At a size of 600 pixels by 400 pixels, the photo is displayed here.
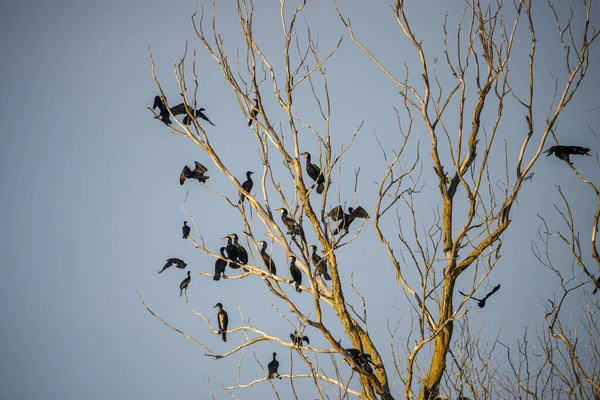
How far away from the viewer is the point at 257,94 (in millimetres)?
3705

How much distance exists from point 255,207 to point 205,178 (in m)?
2.48

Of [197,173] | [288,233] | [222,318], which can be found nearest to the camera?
[288,233]

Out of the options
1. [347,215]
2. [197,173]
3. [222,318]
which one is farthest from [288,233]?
[222,318]

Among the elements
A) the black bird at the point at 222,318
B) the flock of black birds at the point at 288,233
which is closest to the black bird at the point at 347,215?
the flock of black birds at the point at 288,233

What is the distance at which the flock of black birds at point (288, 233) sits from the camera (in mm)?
3611

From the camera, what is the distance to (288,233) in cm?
421

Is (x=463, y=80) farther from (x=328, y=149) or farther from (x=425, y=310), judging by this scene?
(x=425, y=310)

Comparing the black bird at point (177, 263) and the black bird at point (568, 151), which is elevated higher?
the black bird at point (568, 151)

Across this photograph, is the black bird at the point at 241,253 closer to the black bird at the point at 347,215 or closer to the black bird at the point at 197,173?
the black bird at the point at 347,215

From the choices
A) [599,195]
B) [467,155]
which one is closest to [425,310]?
[467,155]

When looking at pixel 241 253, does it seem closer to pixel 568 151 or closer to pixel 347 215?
pixel 347 215

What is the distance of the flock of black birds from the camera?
142 inches

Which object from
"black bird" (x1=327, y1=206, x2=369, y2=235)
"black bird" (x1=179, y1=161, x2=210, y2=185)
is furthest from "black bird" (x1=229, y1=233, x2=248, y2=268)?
"black bird" (x1=179, y1=161, x2=210, y2=185)

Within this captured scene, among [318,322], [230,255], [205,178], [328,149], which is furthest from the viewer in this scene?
[205,178]
